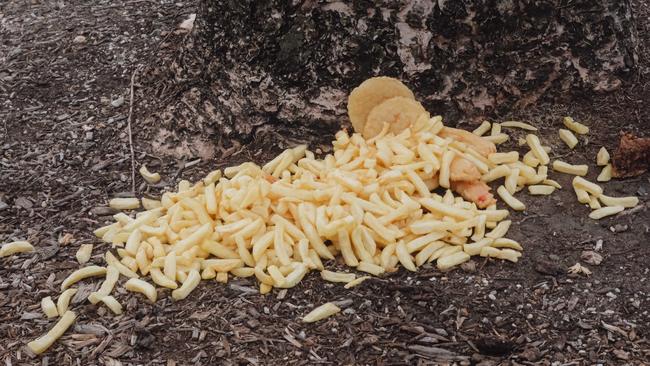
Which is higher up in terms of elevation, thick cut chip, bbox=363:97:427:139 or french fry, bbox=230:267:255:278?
thick cut chip, bbox=363:97:427:139

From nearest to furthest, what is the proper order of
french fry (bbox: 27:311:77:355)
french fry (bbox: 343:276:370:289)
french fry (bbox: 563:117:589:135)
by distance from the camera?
french fry (bbox: 27:311:77:355) < french fry (bbox: 343:276:370:289) < french fry (bbox: 563:117:589:135)

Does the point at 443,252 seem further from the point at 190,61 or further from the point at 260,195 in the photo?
the point at 190,61

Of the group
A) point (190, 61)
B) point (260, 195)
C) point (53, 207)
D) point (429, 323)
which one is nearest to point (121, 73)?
point (190, 61)

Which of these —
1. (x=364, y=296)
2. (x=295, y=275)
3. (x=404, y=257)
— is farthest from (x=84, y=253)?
(x=404, y=257)

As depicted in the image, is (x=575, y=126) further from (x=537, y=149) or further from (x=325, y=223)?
(x=325, y=223)

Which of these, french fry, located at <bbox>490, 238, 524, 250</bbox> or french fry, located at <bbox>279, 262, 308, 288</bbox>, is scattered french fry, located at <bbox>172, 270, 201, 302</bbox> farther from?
french fry, located at <bbox>490, 238, 524, 250</bbox>

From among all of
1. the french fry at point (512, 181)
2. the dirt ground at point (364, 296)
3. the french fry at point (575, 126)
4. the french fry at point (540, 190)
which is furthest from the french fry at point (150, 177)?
the french fry at point (575, 126)

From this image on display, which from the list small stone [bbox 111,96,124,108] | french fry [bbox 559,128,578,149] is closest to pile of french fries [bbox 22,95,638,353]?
french fry [bbox 559,128,578,149]
